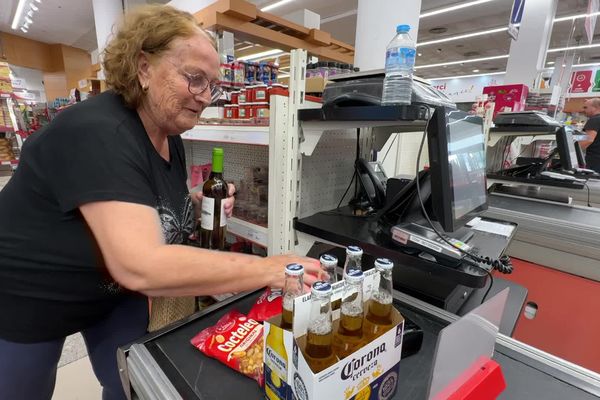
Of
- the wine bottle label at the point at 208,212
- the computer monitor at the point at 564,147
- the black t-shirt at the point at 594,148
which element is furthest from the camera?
the black t-shirt at the point at 594,148

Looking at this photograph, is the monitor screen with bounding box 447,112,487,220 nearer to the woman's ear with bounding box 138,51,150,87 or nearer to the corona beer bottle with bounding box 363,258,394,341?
the corona beer bottle with bounding box 363,258,394,341

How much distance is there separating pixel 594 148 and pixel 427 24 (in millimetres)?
4913

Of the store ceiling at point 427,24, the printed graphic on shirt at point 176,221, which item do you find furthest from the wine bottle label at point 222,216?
the store ceiling at point 427,24

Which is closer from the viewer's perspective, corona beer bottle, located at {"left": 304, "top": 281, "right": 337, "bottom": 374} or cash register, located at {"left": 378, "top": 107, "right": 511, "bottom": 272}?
corona beer bottle, located at {"left": 304, "top": 281, "right": 337, "bottom": 374}

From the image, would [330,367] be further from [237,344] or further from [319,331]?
[237,344]

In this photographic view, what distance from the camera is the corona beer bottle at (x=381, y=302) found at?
578 mm

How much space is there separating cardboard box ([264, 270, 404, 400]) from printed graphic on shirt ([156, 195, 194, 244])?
53cm

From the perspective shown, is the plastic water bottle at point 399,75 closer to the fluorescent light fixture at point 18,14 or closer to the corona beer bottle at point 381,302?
the corona beer bottle at point 381,302

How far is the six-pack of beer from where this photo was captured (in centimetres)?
46

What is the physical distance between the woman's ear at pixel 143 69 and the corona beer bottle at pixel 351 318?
73cm

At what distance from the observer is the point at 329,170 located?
145 centimetres

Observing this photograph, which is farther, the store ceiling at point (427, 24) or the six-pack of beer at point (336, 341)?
the store ceiling at point (427, 24)

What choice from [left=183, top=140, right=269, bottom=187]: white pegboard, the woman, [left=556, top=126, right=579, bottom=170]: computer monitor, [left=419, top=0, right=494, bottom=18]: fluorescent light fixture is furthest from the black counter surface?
[left=419, top=0, right=494, bottom=18]: fluorescent light fixture

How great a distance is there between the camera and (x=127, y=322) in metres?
1.13
